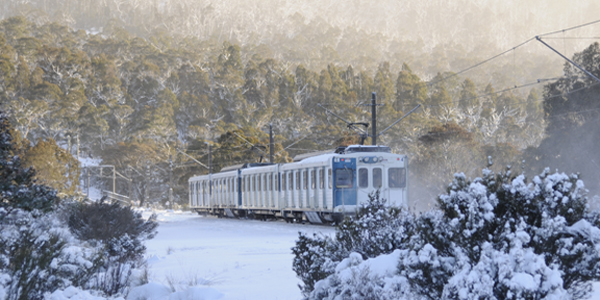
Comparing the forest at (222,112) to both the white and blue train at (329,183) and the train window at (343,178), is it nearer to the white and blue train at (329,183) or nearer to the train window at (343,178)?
the white and blue train at (329,183)

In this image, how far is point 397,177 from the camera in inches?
1020

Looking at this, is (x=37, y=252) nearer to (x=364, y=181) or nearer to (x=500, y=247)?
(x=500, y=247)

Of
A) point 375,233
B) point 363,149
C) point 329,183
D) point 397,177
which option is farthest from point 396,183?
point 375,233

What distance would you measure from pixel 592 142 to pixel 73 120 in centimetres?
6314

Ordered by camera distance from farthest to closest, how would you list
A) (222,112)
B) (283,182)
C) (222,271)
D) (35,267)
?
(222,112)
(283,182)
(222,271)
(35,267)

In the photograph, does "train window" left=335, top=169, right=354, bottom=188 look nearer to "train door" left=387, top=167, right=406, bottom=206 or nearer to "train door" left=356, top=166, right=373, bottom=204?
"train door" left=356, top=166, right=373, bottom=204

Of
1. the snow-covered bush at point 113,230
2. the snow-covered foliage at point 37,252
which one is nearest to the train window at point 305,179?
the snow-covered bush at point 113,230

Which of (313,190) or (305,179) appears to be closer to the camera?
(313,190)

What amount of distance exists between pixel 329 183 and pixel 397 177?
2.64 meters

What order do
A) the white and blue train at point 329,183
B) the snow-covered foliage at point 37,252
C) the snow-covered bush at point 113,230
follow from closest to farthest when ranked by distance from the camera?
the snow-covered foliage at point 37,252, the snow-covered bush at point 113,230, the white and blue train at point 329,183

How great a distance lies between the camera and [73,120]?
283 ft

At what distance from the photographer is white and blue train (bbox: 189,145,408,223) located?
25.0 meters

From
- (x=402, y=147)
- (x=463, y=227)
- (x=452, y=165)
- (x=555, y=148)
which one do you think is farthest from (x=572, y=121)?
(x=463, y=227)

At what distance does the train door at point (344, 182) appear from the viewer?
24.8 metres
